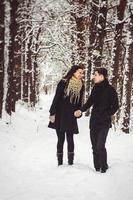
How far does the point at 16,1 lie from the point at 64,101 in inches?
328

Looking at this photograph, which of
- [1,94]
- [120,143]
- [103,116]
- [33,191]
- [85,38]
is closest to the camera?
[33,191]

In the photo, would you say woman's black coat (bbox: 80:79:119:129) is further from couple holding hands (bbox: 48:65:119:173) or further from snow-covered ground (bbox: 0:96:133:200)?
snow-covered ground (bbox: 0:96:133:200)

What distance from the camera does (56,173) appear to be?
8.60 meters

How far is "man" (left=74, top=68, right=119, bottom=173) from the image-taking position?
29.0 feet

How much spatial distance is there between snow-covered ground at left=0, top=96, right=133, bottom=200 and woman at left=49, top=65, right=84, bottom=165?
0.78 m

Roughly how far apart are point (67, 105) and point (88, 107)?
19.5 inches

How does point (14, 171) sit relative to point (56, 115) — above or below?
below

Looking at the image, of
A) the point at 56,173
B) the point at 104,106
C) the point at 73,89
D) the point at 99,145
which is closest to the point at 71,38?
the point at 73,89

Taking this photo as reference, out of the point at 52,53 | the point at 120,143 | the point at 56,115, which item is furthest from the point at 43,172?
the point at 52,53

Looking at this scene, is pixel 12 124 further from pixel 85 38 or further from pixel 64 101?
pixel 85 38

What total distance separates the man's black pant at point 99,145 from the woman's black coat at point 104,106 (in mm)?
113

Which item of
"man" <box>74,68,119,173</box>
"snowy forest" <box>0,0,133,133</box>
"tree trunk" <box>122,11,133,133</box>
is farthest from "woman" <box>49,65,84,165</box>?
"tree trunk" <box>122,11,133,133</box>

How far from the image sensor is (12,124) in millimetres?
16688

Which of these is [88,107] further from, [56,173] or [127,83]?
[127,83]
